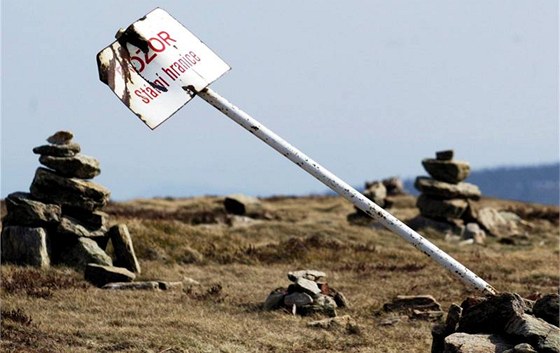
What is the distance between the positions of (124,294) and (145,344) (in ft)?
16.1

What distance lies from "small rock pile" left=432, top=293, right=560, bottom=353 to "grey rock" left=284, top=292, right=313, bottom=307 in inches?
183

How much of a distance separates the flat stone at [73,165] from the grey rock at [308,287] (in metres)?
7.90

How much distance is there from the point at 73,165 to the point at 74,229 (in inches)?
70.1

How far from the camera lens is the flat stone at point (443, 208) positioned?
37094 millimetres

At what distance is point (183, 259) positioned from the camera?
975 inches

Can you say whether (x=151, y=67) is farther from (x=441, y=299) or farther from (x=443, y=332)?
→ (x=441, y=299)

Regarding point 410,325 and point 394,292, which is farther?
point 394,292

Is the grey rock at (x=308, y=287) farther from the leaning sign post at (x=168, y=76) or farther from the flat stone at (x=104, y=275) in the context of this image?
the leaning sign post at (x=168, y=76)

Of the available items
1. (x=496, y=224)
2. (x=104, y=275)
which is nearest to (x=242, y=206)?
(x=496, y=224)

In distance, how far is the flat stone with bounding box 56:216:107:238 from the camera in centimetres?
2222

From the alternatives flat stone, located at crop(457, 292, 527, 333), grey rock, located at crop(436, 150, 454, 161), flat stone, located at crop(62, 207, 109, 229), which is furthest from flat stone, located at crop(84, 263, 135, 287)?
grey rock, located at crop(436, 150, 454, 161)

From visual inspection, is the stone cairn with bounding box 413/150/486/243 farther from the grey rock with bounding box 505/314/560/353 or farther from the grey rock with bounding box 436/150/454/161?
the grey rock with bounding box 505/314/560/353

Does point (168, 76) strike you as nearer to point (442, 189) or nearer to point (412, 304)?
point (412, 304)

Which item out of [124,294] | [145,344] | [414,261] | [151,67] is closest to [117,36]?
[151,67]
